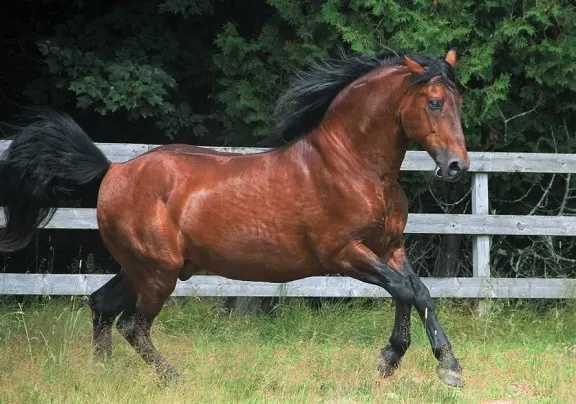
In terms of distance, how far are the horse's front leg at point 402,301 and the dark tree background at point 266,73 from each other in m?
2.53

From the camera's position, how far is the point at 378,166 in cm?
595

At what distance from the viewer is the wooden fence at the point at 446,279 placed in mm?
7852

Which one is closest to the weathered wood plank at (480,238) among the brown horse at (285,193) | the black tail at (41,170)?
the brown horse at (285,193)

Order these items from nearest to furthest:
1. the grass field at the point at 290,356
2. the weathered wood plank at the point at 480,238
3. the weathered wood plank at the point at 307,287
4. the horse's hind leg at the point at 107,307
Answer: the grass field at the point at 290,356 < the horse's hind leg at the point at 107,307 < the weathered wood plank at the point at 307,287 < the weathered wood plank at the point at 480,238

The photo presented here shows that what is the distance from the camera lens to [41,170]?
6742 millimetres

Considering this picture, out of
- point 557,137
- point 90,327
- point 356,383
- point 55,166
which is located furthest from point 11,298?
point 557,137

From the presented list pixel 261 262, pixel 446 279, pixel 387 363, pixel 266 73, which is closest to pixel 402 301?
pixel 387 363

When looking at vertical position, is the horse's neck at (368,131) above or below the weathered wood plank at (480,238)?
above

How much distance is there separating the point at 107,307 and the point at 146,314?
16.1 inches

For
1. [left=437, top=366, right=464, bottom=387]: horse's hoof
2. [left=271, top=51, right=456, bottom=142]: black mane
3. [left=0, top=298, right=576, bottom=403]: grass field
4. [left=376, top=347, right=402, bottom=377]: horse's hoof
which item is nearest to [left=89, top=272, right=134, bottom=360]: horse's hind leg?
[left=0, top=298, right=576, bottom=403]: grass field

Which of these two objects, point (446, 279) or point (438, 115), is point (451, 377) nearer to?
point (438, 115)

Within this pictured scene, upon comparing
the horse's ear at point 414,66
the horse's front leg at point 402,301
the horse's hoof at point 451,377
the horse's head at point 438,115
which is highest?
the horse's ear at point 414,66

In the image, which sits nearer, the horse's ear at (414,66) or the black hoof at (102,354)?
the horse's ear at (414,66)

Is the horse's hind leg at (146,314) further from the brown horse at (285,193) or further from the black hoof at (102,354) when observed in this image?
the black hoof at (102,354)
